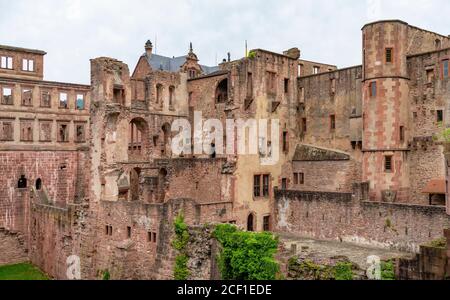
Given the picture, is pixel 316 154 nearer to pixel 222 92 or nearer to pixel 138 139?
pixel 222 92

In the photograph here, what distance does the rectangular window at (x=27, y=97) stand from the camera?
3891 centimetres

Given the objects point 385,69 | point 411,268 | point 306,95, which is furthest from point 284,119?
point 411,268

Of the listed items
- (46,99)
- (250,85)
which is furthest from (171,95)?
(46,99)

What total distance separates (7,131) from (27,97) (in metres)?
3.17

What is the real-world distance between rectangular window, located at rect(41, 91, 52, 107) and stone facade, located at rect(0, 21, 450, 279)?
0.40ft

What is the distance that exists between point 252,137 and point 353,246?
8.96 metres

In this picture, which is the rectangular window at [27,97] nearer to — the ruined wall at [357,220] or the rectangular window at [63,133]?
the rectangular window at [63,133]

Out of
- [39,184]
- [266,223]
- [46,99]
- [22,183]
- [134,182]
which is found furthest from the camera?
[46,99]

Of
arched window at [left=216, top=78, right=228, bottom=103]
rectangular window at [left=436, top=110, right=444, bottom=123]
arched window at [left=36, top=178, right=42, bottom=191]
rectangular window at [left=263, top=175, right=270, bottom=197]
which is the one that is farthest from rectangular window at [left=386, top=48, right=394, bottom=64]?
arched window at [left=36, top=178, right=42, bottom=191]

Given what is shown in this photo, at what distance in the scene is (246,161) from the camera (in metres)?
32.2

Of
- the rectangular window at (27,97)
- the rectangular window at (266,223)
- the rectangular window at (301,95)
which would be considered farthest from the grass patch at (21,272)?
the rectangular window at (301,95)

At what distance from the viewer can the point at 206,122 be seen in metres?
35.3

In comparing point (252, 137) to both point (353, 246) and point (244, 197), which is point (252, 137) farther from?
point (353, 246)

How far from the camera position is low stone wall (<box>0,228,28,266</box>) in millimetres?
35844
